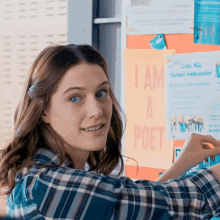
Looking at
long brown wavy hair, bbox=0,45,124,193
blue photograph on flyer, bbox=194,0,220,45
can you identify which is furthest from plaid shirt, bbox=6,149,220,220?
blue photograph on flyer, bbox=194,0,220,45

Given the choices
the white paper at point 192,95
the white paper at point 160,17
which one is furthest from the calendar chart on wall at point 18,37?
the white paper at point 192,95

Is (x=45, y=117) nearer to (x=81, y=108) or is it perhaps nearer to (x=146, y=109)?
(x=81, y=108)

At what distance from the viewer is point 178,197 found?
583 millimetres

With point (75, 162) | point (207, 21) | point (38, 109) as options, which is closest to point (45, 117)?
point (38, 109)

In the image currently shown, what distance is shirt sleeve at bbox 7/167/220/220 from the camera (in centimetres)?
58

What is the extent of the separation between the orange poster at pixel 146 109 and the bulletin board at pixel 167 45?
0.5 inches

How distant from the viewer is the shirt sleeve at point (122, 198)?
58 cm

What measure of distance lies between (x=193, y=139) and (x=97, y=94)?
0.24 metres

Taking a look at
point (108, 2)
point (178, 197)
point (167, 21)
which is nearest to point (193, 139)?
point (178, 197)

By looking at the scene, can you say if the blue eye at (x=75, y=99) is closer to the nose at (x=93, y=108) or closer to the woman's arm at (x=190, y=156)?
the nose at (x=93, y=108)

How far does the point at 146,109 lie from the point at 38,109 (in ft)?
1.25

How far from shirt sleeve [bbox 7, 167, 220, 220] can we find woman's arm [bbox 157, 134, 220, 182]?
14cm

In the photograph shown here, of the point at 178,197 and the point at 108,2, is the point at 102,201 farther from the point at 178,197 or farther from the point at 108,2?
the point at 108,2

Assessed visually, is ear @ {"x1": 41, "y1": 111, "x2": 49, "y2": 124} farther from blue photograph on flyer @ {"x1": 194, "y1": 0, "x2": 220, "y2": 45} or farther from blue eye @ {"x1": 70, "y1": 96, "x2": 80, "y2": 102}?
blue photograph on flyer @ {"x1": 194, "y1": 0, "x2": 220, "y2": 45}
